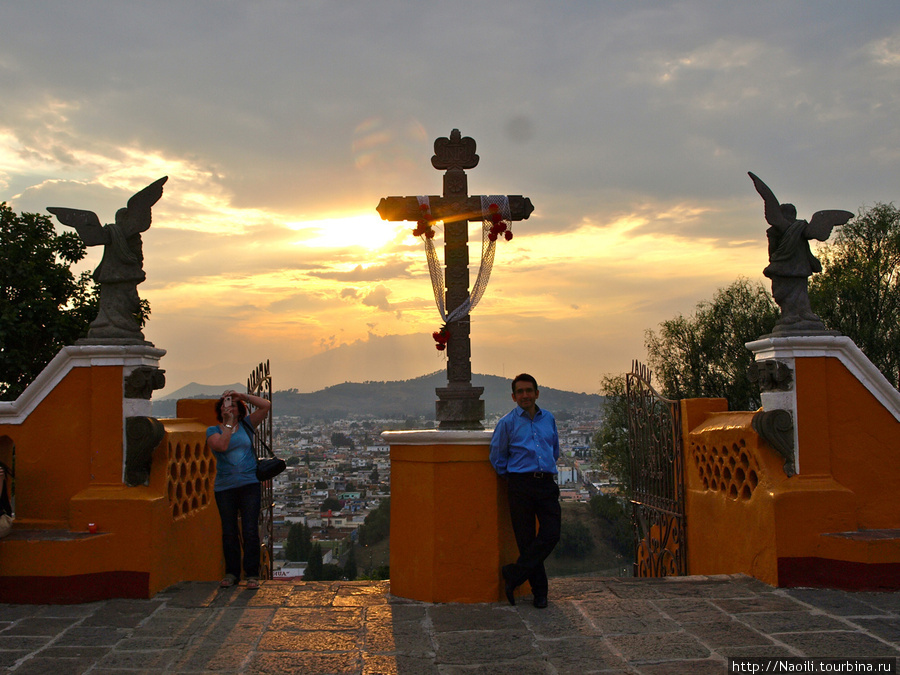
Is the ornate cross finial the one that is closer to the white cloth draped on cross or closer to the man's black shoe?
the white cloth draped on cross

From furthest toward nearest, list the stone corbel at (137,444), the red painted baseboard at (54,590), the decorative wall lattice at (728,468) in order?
the decorative wall lattice at (728,468)
the stone corbel at (137,444)
the red painted baseboard at (54,590)

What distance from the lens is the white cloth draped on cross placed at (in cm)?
582

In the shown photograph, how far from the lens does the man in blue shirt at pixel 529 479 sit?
4879mm

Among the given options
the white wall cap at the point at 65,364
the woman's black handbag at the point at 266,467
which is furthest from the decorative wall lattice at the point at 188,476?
the white wall cap at the point at 65,364

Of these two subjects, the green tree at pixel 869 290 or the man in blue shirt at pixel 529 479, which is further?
the green tree at pixel 869 290

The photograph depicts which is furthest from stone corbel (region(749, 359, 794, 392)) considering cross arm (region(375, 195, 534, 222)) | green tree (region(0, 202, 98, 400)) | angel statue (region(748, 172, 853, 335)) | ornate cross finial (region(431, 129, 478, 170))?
green tree (region(0, 202, 98, 400))

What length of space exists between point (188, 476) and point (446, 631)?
9.35 feet

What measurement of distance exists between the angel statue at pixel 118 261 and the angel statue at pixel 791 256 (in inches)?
191

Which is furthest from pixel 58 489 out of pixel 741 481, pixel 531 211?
pixel 741 481

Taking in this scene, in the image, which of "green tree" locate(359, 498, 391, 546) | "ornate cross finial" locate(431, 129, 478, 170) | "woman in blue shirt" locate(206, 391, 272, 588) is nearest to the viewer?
"woman in blue shirt" locate(206, 391, 272, 588)

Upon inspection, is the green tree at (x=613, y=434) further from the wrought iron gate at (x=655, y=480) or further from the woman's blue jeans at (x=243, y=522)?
the woman's blue jeans at (x=243, y=522)

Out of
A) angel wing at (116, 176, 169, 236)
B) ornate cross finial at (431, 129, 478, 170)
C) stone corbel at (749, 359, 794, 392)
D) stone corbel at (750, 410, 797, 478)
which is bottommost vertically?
stone corbel at (750, 410, 797, 478)

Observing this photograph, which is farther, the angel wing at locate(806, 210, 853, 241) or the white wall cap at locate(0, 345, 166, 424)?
the angel wing at locate(806, 210, 853, 241)

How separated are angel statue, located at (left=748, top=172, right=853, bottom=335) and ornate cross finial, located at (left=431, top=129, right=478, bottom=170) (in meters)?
2.24
